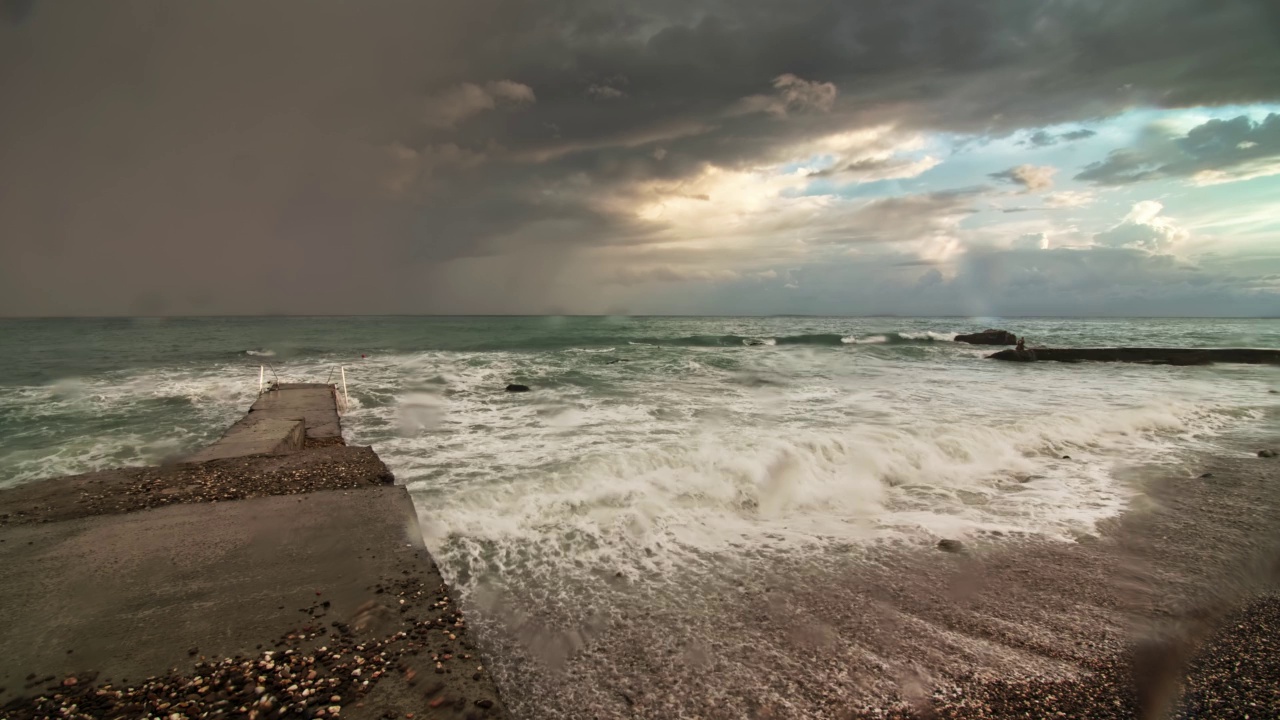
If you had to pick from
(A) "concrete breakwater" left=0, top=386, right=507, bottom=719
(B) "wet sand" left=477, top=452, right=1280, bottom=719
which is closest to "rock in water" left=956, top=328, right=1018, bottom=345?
(B) "wet sand" left=477, top=452, right=1280, bottom=719

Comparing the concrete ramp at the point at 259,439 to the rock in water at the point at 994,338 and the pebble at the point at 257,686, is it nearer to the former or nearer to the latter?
the pebble at the point at 257,686

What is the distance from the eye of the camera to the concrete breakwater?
2.87 meters

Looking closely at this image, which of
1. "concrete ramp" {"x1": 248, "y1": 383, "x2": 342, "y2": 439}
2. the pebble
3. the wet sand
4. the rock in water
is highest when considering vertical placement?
the rock in water

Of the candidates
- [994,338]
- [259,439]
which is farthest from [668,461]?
[994,338]

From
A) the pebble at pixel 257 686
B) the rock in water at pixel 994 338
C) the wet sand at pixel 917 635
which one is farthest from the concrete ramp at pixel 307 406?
the rock in water at pixel 994 338

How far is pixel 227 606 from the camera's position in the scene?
3.76 meters

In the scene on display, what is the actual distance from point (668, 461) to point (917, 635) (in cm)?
499

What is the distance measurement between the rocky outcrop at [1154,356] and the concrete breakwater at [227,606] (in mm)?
Result: 33770

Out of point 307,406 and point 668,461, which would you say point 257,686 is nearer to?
point 668,461

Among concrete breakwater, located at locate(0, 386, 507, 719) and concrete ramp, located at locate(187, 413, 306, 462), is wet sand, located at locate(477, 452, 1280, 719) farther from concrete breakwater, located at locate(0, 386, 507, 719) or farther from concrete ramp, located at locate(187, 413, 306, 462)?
concrete ramp, located at locate(187, 413, 306, 462)

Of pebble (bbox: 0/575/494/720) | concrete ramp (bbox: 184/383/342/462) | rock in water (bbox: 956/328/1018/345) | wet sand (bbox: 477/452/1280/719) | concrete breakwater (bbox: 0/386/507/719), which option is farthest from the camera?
rock in water (bbox: 956/328/1018/345)

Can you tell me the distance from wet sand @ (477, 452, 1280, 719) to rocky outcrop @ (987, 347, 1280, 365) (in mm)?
27951

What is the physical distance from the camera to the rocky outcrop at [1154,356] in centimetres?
2719

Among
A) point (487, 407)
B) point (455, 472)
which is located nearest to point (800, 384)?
point (487, 407)
